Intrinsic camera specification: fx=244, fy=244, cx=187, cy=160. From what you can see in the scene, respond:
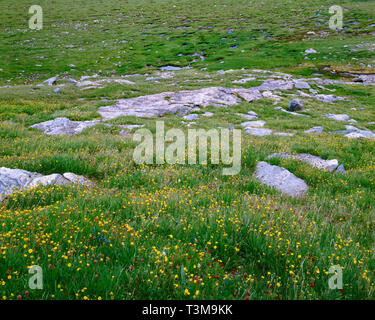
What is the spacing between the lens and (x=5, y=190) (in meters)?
5.05

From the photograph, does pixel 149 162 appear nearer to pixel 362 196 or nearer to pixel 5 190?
pixel 5 190

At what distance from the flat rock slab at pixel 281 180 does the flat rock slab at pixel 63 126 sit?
9636mm

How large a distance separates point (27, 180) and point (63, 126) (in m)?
8.64

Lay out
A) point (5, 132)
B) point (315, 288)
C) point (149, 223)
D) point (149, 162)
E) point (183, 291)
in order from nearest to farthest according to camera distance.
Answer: point (183, 291), point (315, 288), point (149, 223), point (149, 162), point (5, 132)

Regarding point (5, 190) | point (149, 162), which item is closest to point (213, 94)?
point (149, 162)

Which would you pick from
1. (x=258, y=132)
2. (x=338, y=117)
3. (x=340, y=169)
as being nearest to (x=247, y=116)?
(x=258, y=132)

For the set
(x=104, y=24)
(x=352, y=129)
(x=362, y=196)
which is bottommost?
(x=352, y=129)

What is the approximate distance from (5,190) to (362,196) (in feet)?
26.2

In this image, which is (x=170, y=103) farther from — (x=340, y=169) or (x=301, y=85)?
(x=301, y=85)

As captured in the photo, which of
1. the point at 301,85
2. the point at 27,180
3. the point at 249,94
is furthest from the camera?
the point at 301,85

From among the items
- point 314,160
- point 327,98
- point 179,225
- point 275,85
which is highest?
point 179,225

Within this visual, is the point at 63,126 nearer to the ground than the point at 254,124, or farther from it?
farther from it

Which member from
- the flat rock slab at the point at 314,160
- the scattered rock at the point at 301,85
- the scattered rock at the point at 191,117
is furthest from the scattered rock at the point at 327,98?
the flat rock slab at the point at 314,160

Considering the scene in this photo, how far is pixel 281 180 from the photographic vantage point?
678cm
